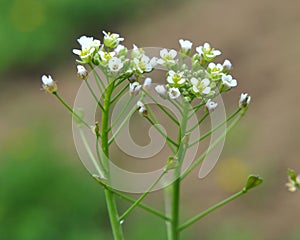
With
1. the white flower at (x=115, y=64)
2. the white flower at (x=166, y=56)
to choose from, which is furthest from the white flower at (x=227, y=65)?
the white flower at (x=115, y=64)

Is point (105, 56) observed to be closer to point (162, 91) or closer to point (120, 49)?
point (120, 49)

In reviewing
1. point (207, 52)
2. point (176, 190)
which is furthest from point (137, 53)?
point (176, 190)

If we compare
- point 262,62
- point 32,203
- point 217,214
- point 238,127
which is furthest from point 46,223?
point 262,62

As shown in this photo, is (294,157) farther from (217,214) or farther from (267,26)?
(267,26)

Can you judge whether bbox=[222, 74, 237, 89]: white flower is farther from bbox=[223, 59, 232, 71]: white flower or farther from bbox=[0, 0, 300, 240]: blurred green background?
bbox=[0, 0, 300, 240]: blurred green background

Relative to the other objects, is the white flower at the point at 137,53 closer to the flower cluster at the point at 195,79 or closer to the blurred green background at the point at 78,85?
the flower cluster at the point at 195,79
